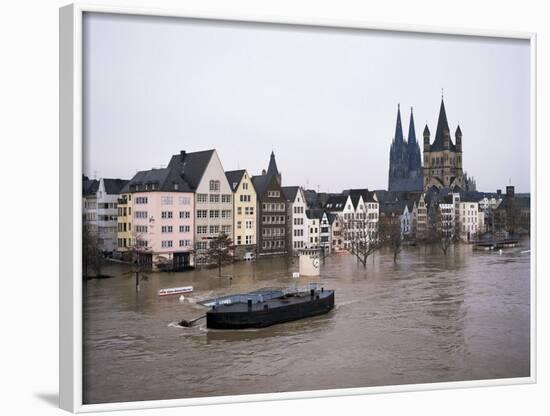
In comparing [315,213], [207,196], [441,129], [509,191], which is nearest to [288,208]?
[315,213]

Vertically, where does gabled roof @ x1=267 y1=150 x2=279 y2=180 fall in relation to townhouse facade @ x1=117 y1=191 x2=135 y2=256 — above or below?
above

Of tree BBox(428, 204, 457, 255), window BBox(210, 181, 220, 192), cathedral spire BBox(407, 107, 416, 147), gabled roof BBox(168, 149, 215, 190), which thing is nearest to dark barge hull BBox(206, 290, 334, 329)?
window BBox(210, 181, 220, 192)

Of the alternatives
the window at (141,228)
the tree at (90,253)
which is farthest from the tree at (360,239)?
the tree at (90,253)

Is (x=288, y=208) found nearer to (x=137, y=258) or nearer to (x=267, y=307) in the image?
(x=267, y=307)

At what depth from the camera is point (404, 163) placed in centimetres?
723

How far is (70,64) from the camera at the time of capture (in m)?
6.07

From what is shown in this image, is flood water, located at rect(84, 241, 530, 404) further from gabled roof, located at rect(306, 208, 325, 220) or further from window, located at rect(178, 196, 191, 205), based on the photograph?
window, located at rect(178, 196, 191, 205)

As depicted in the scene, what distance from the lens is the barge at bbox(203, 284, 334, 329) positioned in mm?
6656

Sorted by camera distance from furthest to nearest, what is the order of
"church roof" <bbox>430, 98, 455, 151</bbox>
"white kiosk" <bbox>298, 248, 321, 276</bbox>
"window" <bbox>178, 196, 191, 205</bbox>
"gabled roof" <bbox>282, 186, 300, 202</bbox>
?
"church roof" <bbox>430, 98, 455, 151</bbox>
"white kiosk" <bbox>298, 248, 321, 276</bbox>
"gabled roof" <bbox>282, 186, 300, 202</bbox>
"window" <bbox>178, 196, 191, 205</bbox>

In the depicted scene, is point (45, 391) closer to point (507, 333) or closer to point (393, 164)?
point (393, 164)

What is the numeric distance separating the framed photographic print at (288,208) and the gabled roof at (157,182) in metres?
0.02

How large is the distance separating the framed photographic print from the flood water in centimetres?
2

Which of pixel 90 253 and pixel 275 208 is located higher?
pixel 275 208

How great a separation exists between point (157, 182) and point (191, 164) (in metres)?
0.29
